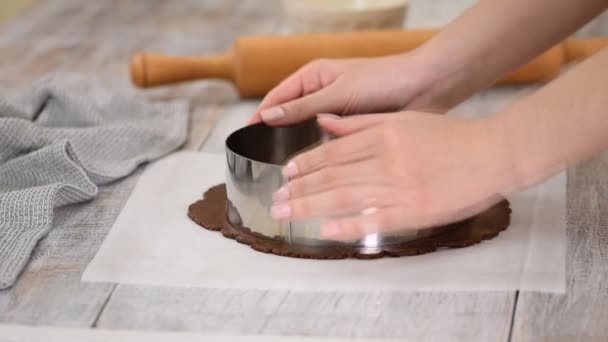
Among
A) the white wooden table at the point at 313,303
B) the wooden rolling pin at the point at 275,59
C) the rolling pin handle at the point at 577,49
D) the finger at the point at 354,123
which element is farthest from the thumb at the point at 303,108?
the rolling pin handle at the point at 577,49

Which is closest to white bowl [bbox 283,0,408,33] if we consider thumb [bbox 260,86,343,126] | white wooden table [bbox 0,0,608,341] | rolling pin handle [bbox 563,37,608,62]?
rolling pin handle [bbox 563,37,608,62]

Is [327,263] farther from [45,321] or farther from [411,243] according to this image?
[45,321]

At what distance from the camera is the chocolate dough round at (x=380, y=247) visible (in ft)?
2.90

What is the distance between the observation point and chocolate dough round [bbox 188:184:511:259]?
883 millimetres

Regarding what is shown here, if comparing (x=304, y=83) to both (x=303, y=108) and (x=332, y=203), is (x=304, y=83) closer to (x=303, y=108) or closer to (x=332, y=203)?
(x=303, y=108)

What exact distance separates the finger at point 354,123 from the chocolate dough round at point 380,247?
12 cm

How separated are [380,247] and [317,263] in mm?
69

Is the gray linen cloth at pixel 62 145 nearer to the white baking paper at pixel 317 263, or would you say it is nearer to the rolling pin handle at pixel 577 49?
the white baking paper at pixel 317 263

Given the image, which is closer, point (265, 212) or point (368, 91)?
point (265, 212)

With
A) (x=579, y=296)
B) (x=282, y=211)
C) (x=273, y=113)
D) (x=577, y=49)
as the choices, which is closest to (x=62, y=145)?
(x=273, y=113)

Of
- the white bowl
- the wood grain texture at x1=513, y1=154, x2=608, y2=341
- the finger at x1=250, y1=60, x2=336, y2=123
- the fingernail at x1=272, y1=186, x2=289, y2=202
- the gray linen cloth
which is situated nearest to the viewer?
the wood grain texture at x1=513, y1=154, x2=608, y2=341

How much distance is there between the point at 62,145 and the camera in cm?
109

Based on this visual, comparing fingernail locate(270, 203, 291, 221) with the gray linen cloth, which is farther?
the gray linen cloth

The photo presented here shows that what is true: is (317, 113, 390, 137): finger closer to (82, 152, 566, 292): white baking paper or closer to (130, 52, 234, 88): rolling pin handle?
(82, 152, 566, 292): white baking paper
